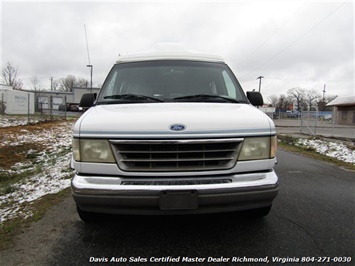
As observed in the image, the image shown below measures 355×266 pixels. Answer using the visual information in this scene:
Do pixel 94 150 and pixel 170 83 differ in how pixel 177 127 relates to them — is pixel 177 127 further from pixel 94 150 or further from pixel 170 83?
pixel 170 83

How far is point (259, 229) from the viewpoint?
115 inches

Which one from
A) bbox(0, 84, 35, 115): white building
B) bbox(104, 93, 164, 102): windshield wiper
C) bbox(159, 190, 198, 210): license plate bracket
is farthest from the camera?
bbox(0, 84, 35, 115): white building

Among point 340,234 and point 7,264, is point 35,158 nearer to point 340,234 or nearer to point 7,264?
point 7,264

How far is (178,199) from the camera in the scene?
85.4 inches

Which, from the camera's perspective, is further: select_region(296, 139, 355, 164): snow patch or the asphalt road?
select_region(296, 139, 355, 164): snow patch

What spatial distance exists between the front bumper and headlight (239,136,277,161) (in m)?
0.19

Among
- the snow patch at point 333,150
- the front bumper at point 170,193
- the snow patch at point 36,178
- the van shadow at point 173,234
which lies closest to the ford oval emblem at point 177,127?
the front bumper at point 170,193

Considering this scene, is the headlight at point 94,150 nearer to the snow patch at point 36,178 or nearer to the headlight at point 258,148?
the headlight at point 258,148

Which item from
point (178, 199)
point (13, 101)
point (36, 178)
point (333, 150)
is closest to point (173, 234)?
point (178, 199)

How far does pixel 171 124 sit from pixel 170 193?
627mm

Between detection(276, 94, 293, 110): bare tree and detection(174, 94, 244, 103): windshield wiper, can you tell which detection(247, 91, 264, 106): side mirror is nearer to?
detection(174, 94, 244, 103): windshield wiper

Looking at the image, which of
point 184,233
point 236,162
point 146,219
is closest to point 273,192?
point 236,162

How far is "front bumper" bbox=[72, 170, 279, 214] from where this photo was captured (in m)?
2.17

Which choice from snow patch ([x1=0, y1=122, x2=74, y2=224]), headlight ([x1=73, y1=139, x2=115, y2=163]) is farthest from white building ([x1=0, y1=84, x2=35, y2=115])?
headlight ([x1=73, y1=139, x2=115, y2=163])
